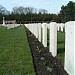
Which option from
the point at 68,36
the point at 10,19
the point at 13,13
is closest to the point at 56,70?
the point at 68,36

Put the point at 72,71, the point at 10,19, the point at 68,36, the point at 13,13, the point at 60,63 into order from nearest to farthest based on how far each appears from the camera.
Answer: the point at 72,71 < the point at 68,36 < the point at 60,63 < the point at 10,19 < the point at 13,13

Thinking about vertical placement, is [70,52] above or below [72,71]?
above

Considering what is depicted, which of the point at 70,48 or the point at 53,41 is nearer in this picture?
the point at 70,48

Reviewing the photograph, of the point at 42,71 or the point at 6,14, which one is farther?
the point at 6,14

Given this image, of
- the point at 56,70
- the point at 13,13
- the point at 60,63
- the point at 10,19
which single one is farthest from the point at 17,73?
the point at 13,13

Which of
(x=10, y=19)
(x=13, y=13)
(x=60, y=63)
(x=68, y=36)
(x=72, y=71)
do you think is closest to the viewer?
(x=72, y=71)

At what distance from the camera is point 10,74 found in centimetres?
552

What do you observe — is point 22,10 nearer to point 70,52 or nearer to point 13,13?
point 13,13

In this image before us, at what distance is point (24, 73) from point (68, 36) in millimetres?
1248

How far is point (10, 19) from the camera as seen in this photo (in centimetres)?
12625

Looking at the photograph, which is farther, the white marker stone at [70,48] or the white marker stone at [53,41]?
the white marker stone at [53,41]

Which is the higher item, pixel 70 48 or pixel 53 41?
pixel 70 48

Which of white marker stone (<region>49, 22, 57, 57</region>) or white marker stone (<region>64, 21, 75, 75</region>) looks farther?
white marker stone (<region>49, 22, 57, 57</region>)

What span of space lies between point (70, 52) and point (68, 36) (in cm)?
40
